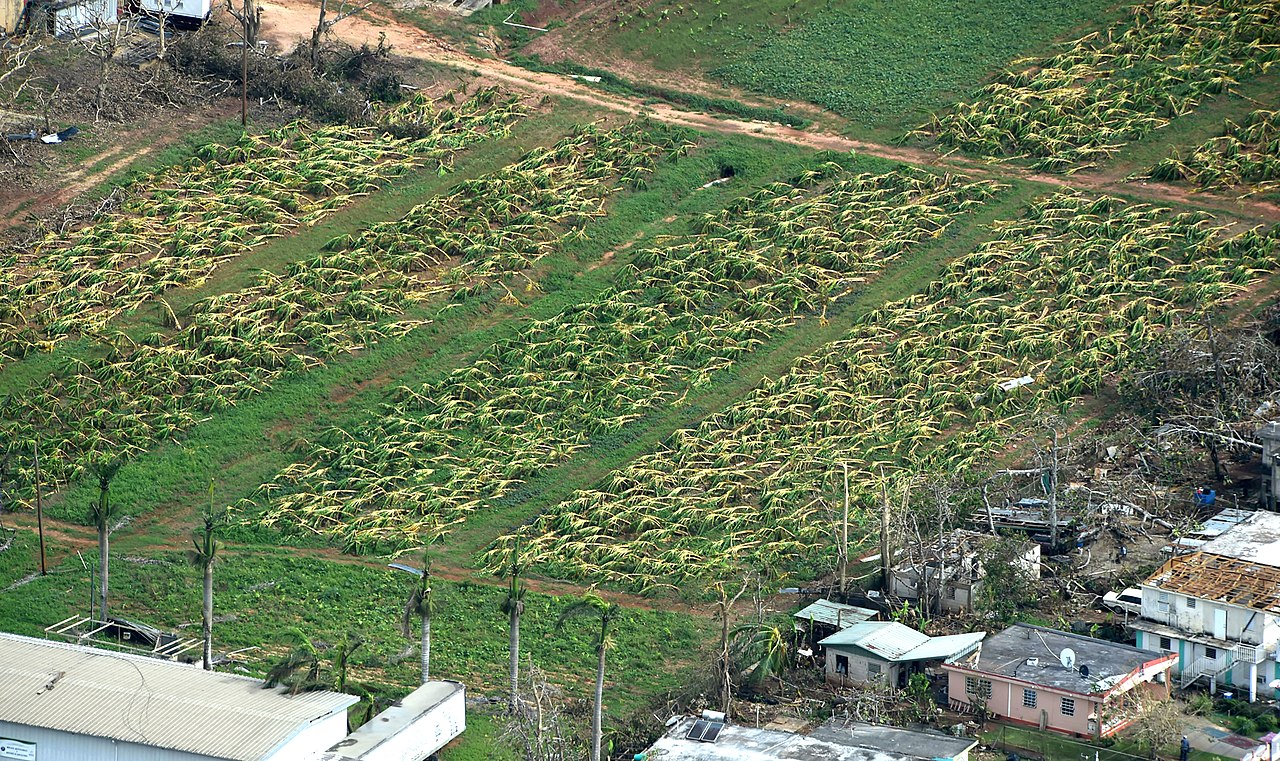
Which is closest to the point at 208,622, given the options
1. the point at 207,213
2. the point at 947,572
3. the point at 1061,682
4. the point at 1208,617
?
the point at 947,572

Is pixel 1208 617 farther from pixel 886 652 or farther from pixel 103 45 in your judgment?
pixel 103 45

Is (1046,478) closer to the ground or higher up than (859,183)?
closer to the ground

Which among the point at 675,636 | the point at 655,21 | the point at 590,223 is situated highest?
the point at 655,21

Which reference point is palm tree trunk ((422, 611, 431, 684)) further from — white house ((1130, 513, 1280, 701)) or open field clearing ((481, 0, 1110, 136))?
open field clearing ((481, 0, 1110, 136))

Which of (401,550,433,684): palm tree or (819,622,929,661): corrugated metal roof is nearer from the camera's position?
(401,550,433,684): palm tree

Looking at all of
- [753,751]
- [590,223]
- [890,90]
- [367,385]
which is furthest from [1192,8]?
[753,751]

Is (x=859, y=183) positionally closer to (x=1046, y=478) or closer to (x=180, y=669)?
(x=1046, y=478)

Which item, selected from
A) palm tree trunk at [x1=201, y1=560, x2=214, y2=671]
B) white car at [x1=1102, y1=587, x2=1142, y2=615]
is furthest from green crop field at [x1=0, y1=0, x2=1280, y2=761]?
white car at [x1=1102, y1=587, x2=1142, y2=615]
